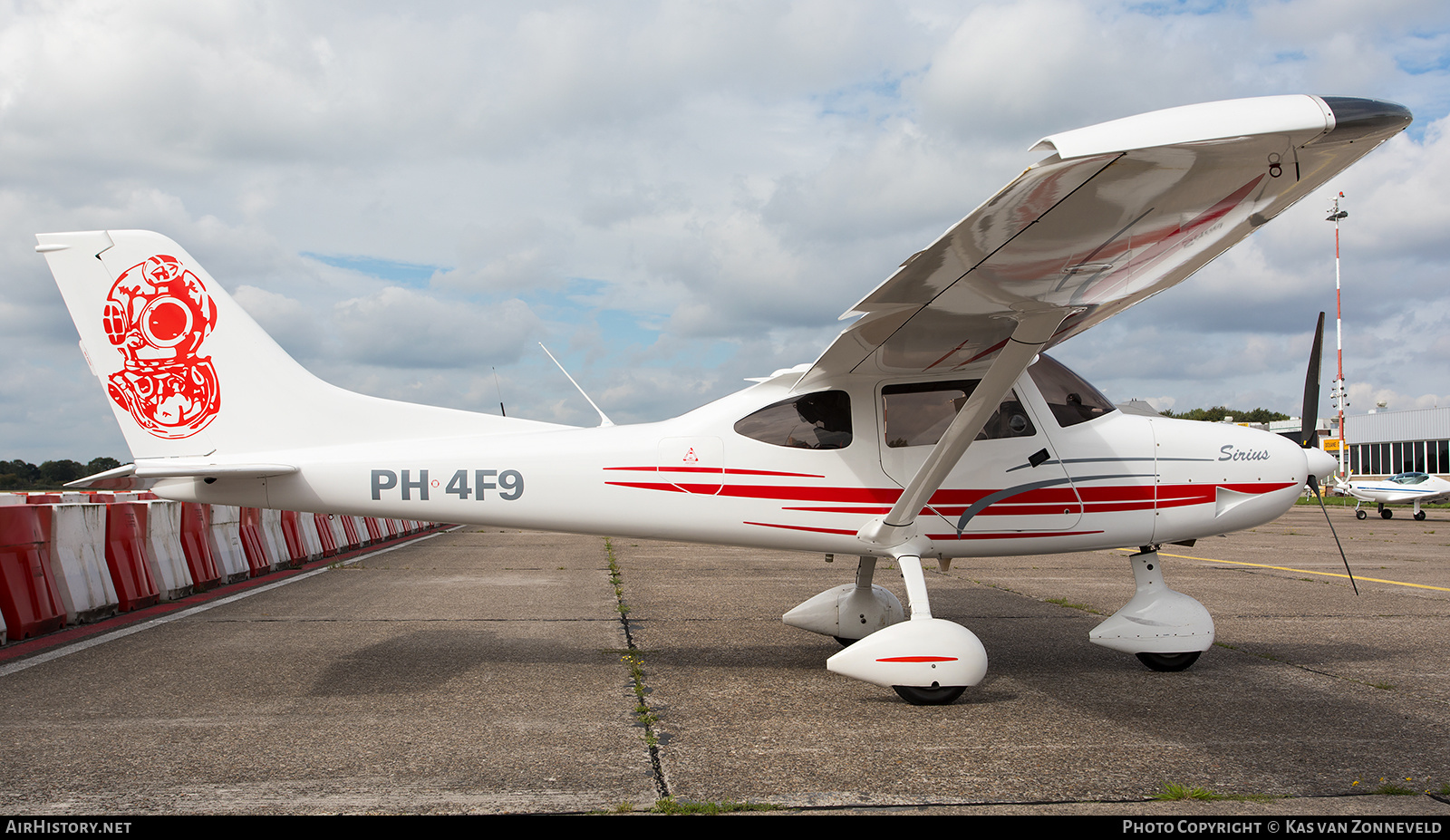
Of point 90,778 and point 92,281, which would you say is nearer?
point 90,778

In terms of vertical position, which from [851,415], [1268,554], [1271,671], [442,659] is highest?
[851,415]

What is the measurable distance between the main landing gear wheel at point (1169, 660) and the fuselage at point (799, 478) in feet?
2.43

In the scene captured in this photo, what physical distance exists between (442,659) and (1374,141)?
5.89 m

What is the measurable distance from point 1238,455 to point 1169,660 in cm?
148

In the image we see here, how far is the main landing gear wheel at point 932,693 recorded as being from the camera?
199 inches

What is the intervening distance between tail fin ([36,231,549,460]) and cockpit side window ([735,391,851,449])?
163 centimetres

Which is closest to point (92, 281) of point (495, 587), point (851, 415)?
point (851, 415)

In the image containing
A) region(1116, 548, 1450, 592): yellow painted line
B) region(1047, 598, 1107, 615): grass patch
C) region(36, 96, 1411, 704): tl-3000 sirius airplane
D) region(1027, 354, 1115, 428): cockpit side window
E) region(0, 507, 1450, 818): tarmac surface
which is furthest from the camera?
region(1116, 548, 1450, 592): yellow painted line

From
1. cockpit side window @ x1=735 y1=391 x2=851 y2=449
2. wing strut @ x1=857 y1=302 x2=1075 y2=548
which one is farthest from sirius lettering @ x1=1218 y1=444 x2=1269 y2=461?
cockpit side window @ x1=735 y1=391 x2=851 y2=449

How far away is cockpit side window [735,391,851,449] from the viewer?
19.6ft

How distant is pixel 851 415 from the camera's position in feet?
19.6
